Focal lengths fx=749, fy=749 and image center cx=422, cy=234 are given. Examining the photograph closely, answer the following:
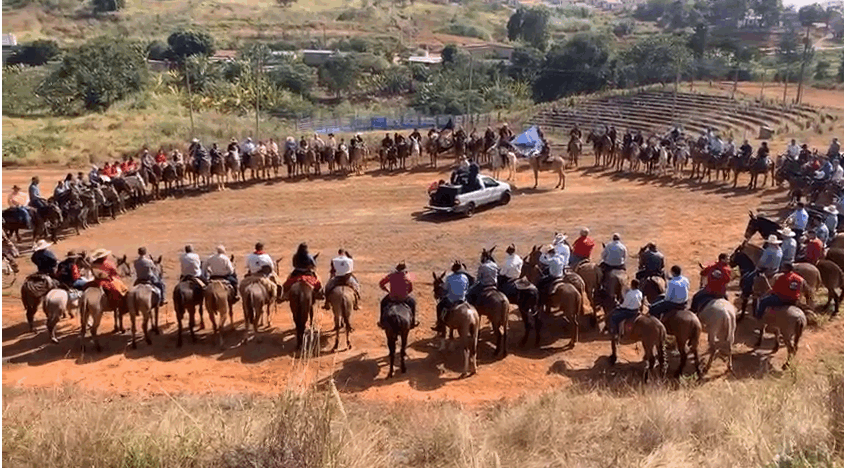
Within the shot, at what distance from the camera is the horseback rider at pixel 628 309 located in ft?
41.2

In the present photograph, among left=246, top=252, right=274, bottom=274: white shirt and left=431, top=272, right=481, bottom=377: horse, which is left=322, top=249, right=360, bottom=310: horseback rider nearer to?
left=246, top=252, right=274, bottom=274: white shirt

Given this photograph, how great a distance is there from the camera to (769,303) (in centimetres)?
1285

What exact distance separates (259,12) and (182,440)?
111362 mm

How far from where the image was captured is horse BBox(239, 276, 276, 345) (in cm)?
1373

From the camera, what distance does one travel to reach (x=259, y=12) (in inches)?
4353

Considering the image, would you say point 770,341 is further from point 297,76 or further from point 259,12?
point 259,12

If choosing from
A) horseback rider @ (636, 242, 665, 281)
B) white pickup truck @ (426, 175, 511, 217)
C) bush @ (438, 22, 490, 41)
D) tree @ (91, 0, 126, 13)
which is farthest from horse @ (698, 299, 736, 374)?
tree @ (91, 0, 126, 13)

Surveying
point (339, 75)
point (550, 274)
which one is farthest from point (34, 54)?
point (550, 274)

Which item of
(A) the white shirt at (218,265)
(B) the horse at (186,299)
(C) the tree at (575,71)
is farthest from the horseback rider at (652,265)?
(C) the tree at (575,71)

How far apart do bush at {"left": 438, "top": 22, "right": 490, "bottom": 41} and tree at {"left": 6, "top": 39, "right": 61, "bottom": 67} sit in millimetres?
59510

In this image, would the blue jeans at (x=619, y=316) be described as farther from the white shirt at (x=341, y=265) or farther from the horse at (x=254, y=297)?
the horse at (x=254, y=297)

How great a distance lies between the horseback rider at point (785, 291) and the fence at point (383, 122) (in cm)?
2949

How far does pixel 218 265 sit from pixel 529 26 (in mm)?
97373

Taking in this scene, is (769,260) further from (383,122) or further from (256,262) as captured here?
(383,122)
